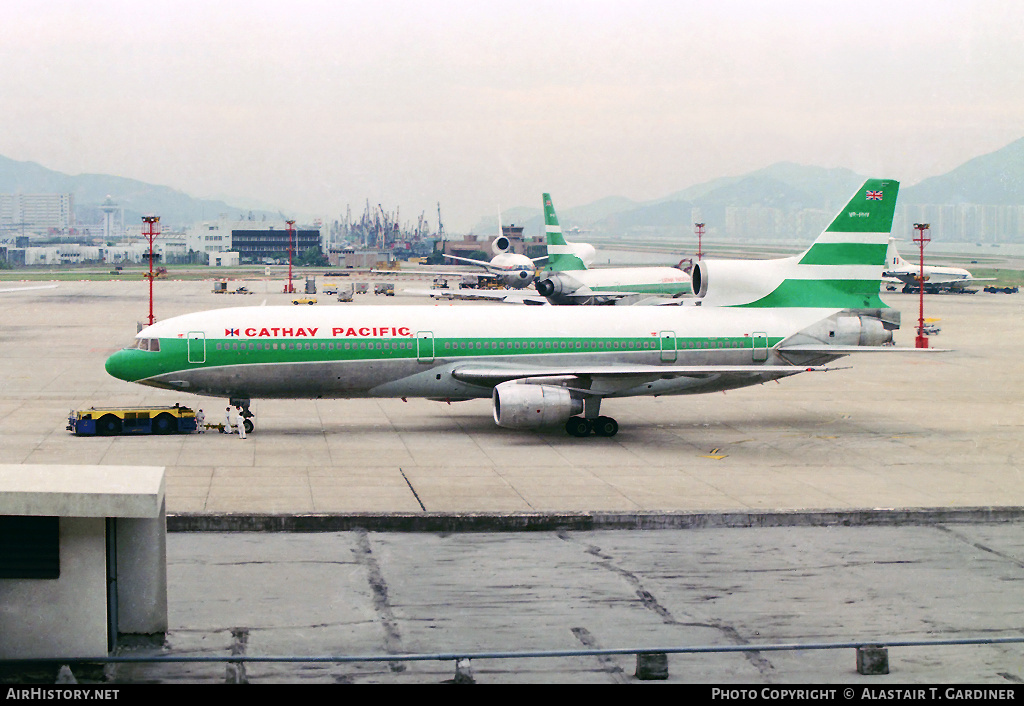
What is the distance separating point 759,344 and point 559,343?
24.5ft

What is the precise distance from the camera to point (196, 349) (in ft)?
117

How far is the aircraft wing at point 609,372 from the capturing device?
120ft

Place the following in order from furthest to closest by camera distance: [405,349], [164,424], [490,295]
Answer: [490,295]
[405,349]
[164,424]

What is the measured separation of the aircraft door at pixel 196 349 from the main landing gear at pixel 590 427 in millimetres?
12417

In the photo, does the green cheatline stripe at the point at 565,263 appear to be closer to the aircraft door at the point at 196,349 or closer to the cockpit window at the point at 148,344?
the aircraft door at the point at 196,349

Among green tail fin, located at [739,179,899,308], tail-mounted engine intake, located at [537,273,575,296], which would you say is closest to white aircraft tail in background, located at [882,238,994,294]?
tail-mounted engine intake, located at [537,273,575,296]

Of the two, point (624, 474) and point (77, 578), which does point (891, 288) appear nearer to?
point (624, 474)

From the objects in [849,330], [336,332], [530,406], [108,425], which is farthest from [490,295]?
[108,425]

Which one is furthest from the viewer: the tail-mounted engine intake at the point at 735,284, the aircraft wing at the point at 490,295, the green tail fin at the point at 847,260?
the aircraft wing at the point at 490,295

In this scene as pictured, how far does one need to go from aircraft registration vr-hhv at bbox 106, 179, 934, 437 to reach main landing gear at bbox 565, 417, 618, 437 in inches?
1.8

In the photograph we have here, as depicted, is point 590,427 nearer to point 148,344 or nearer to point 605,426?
point 605,426

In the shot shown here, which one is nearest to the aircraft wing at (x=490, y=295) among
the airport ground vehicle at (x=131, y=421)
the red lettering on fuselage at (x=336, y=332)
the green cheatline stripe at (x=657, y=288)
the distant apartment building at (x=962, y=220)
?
the green cheatline stripe at (x=657, y=288)

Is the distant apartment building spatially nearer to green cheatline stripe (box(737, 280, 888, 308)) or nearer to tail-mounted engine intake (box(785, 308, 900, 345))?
green cheatline stripe (box(737, 280, 888, 308))

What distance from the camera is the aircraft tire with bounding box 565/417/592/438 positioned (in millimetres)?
37125
